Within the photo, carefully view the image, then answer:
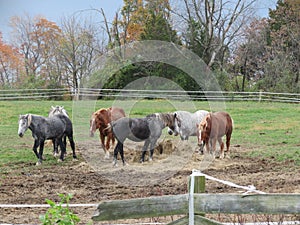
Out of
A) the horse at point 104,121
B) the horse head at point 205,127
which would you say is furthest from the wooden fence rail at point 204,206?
the horse at point 104,121

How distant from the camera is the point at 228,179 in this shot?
8.17m

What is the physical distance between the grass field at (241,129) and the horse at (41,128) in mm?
398

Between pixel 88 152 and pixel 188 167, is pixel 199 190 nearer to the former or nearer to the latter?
pixel 188 167

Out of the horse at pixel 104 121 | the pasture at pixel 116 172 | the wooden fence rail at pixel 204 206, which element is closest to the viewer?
the wooden fence rail at pixel 204 206

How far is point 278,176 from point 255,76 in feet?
82.0

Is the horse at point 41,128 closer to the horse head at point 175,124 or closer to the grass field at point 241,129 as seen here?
the grass field at point 241,129

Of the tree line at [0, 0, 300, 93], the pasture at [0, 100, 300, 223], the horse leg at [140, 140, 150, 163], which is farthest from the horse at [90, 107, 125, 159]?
the tree line at [0, 0, 300, 93]

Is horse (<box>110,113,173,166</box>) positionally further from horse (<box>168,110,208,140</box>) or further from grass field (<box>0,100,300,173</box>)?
grass field (<box>0,100,300,173</box>)

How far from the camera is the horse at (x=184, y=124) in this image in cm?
1036

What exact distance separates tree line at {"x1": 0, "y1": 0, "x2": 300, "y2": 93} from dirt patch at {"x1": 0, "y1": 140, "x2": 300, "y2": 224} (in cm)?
1456

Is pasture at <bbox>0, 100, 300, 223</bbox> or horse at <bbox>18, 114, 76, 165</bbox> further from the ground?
horse at <bbox>18, 114, 76, 165</bbox>

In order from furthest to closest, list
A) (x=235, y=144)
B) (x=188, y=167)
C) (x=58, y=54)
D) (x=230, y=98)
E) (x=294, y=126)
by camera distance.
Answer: (x=58, y=54), (x=230, y=98), (x=294, y=126), (x=235, y=144), (x=188, y=167)

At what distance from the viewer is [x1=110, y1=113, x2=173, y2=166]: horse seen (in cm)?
957

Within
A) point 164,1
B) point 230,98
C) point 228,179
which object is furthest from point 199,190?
point 164,1
